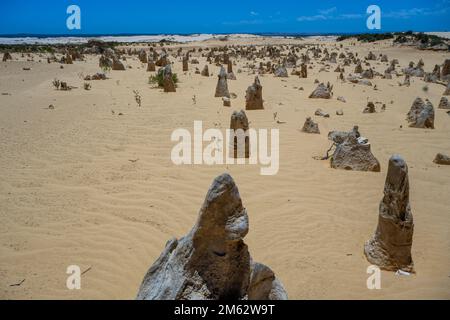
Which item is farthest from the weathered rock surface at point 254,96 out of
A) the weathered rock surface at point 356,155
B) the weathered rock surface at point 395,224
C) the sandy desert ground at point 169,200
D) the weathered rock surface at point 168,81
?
the weathered rock surface at point 395,224

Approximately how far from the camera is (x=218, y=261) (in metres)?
2.66

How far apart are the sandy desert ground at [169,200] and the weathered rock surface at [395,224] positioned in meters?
0.15

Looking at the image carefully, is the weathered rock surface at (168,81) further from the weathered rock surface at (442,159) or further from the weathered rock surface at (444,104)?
the weathered rock surface at (442,159)

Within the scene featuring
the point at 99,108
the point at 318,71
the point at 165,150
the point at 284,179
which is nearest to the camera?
the point at 284,179

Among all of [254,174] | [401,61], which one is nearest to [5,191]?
[254,174]

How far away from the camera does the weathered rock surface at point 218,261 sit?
8.51 feet

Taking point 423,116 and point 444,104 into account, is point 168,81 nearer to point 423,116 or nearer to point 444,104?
point 423,116

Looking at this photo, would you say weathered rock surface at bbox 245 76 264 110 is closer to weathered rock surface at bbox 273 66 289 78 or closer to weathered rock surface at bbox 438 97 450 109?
weathered rock surface at bbox 438 97 450 109

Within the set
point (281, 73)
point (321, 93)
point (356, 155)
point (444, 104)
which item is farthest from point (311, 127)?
point (281, 73)

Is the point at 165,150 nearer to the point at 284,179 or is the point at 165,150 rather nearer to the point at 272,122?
the point at 284,179

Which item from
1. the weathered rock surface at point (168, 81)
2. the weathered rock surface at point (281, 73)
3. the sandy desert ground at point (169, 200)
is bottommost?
the sandy desert ground at point (169, 200)

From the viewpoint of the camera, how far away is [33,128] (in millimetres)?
9141

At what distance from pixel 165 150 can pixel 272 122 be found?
3131mm

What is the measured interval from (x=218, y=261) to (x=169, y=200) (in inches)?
118
